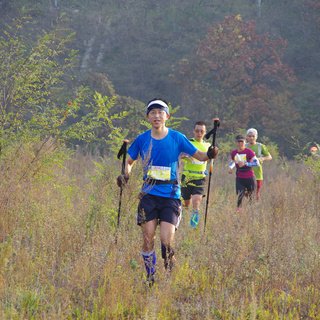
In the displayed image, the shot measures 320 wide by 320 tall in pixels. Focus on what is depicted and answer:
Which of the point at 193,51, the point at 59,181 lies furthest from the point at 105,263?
the point at 193,51

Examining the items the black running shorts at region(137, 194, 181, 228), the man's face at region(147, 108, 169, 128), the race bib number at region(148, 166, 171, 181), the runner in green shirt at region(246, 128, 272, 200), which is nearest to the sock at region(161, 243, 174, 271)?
the black running shorts at region(137, 194, 181, 228)

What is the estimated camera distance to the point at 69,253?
587 cm

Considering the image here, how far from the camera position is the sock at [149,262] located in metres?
5.30

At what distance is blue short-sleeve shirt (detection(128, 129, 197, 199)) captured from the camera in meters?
5.60

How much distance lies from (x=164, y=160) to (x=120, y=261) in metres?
1.04

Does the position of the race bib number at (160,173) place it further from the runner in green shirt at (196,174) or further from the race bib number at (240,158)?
the race bib number at (240,158)

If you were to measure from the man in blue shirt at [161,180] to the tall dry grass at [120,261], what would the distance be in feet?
0.90

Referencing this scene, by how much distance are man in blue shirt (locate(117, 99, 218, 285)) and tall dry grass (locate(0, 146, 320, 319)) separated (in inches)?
10.8

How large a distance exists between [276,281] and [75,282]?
1804mm

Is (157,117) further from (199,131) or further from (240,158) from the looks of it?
(240,158)

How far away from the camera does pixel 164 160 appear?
562 centimetres

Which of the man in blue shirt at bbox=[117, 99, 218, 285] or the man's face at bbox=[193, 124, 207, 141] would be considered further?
the man's face at bbox=[193, 124, 207, 141]

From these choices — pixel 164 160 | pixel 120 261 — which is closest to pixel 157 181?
pixel 164 160

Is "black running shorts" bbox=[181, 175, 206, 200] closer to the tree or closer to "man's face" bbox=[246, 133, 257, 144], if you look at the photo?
"man's face" bbox=[246, 133, 257, 144]
